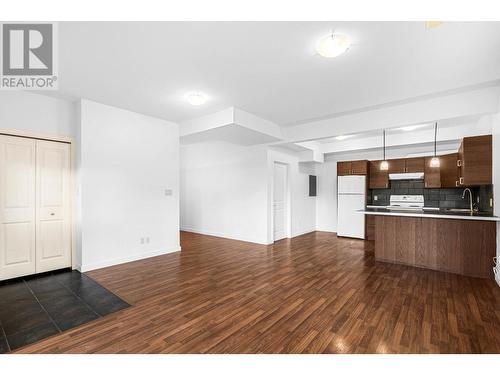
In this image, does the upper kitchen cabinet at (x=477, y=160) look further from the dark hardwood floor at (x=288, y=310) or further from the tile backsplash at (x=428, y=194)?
the dark hardwood floor at (x=288, y=310)

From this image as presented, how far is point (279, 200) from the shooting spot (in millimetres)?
6469

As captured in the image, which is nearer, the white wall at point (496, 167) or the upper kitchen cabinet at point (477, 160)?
the white wall at point (496, 167)

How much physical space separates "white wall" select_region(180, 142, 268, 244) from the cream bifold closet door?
12.0 ft

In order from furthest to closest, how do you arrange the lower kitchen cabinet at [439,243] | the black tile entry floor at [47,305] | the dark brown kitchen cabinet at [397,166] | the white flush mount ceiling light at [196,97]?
the dark brown kitchen cabinet at [397,166]
the lower kitchen cabinet at [439,243]
the white flush mount ceiling light at [196,97]
the black tile entry floor at [47,305]

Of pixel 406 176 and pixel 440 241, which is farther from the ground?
pixel 406 176

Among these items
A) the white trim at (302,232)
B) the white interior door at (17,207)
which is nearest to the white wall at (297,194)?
the white trim at (302,232)

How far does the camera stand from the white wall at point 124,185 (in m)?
3.87

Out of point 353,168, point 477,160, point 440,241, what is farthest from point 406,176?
point 440,241

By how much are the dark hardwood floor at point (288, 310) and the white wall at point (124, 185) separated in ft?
1.43

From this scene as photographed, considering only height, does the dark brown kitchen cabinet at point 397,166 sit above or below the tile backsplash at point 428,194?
above

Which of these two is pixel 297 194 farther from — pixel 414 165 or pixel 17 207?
pixel 17 207

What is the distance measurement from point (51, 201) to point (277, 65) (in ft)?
13.5

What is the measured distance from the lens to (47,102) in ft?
12.4

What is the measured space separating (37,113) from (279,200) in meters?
5.29
